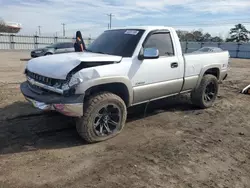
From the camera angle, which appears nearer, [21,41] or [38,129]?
[38,129]

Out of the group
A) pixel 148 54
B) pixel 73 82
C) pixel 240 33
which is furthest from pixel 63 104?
pixel 240 33

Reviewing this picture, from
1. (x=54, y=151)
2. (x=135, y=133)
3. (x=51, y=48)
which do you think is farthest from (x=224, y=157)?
(x=51, y=48)

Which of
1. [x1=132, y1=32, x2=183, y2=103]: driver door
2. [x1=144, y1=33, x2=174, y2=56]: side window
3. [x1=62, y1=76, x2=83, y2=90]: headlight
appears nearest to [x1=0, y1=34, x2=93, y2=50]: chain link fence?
[x1=144, y1=33, x2=174, y2=56]: side window

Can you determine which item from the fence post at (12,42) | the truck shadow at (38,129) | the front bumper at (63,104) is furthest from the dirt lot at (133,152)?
the fence post at (12,42)

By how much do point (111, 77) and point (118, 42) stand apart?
1.13m

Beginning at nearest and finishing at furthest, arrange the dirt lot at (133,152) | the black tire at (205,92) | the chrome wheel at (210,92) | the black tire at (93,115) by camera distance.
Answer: the dirt lot at (133,152)
the black tire at (93,115)
the black tire at (205,92)
the chrome wheel at (210,92)

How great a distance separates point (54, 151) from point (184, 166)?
1.97m

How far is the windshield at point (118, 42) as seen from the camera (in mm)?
4945

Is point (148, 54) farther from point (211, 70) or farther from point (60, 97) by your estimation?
point (211, 70)

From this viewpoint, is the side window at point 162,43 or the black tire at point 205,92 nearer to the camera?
the side window at point 162,43

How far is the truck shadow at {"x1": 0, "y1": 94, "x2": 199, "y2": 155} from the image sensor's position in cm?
429

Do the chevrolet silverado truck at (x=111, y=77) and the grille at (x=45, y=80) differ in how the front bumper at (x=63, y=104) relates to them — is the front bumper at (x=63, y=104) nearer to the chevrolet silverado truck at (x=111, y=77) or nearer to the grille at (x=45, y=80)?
the chevrolet silverado truck at (x=111, y=77)

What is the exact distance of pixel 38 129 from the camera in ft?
16.3

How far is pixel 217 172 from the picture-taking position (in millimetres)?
3598
